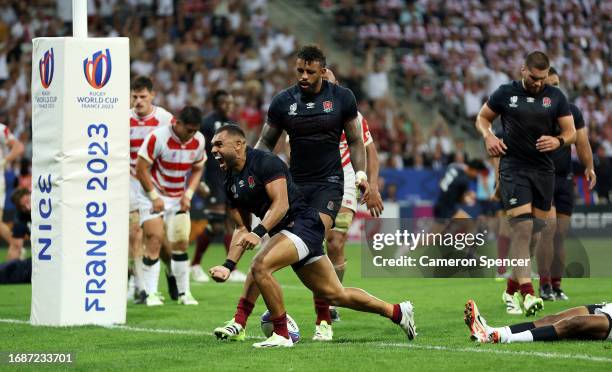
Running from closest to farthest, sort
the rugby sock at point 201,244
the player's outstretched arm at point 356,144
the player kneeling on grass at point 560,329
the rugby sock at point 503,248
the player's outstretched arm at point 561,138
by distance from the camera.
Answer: the player kneeling on grass at point 560,329
the player's outstretched arm at point 356,144
the player's outstretched arm at point 561,138
the rugby sock at point 503,248
the rugby sock at point 201,244

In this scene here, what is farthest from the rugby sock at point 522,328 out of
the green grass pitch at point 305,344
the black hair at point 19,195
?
the black hair at point 19,195

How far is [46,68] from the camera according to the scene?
11.4m

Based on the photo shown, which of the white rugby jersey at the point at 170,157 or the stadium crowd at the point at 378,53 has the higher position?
the stadium crowd at the point at 378,53

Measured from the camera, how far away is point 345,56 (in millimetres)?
33094

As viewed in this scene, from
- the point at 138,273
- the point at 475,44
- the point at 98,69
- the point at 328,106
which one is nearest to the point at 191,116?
the point at 138,273

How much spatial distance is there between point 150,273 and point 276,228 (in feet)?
14.7

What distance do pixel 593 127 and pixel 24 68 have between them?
14711 mm

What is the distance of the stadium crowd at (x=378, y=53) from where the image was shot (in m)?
27.9

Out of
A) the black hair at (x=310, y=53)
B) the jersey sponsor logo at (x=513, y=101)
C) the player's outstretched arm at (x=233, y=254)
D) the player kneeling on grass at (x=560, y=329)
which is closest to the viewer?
the player's outstretched arm at (x=233, y=254)

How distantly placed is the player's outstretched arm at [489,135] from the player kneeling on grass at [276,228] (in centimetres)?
304

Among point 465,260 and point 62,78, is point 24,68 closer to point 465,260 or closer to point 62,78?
point 465,260

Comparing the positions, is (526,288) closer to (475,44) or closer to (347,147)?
(347,147)

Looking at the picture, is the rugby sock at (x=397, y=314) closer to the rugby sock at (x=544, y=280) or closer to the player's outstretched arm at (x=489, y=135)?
the player's outstretched arm at (x=489, y=135)

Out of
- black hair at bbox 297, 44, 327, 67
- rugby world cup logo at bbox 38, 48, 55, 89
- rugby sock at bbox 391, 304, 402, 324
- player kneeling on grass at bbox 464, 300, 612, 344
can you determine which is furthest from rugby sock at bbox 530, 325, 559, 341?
rugby world cup logo at bbox 38, 48, 55, 89
